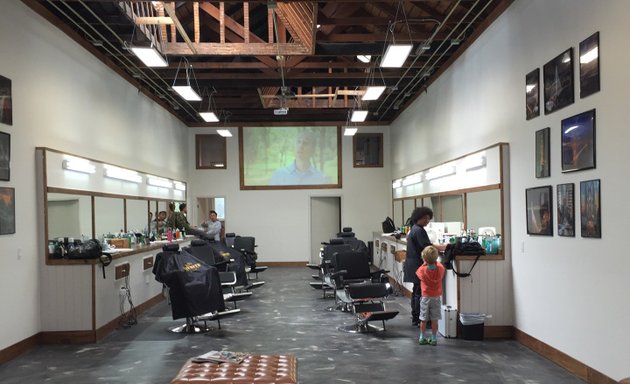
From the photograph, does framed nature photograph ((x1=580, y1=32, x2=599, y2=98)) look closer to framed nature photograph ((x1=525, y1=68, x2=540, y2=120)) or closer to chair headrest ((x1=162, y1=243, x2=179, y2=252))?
framed nature photograph ((x1=525, y1=68, x2=540, y2=120))

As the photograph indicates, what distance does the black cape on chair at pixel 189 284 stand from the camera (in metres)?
5.75

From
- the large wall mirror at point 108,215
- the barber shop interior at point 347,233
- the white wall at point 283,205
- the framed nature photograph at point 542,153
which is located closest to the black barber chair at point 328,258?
the barber shop interior at point 347,233

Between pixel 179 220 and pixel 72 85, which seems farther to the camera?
pixel 179 220

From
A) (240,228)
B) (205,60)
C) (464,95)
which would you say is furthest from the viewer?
(240,228)

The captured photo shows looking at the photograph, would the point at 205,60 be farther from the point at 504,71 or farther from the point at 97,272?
the point at 504,71

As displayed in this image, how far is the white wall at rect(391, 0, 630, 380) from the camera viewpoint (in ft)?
11.9

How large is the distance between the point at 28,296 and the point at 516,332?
5407 mm

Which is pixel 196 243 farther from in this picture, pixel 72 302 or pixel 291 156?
pixel 291 156

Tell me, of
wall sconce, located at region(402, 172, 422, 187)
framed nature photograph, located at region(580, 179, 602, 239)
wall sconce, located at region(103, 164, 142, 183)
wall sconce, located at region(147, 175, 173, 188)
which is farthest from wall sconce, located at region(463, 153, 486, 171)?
wall sconce, located at region(147, 175, 173, 188)

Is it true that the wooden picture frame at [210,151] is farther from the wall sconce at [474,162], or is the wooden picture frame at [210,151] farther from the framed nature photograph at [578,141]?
the framed nature photograph at [578,141]

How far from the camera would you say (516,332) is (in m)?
5.44

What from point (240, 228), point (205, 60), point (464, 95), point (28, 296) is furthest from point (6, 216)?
point (240, 228)

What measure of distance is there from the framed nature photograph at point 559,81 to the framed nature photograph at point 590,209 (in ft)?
2.69

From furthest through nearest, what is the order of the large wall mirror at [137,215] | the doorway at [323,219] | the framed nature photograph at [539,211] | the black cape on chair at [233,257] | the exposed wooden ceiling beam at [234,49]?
the doorway at [323,219]
the large wall mirror at [137,215]
the black cape on chair at [233,257]
the exposed wooden ceiling beam at [234,49]
the framed nature photograph at [539,211]
